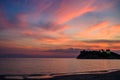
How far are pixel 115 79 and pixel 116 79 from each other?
0.72 feet

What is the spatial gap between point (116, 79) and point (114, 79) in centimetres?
39

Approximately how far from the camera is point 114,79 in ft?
125

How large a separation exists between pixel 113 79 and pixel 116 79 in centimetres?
60

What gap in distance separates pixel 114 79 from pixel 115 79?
7.3 inches

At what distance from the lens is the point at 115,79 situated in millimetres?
38125

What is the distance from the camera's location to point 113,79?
38125mm

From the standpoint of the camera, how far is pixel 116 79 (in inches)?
1503

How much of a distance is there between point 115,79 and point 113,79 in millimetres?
385

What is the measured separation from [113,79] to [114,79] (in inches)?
8.6
